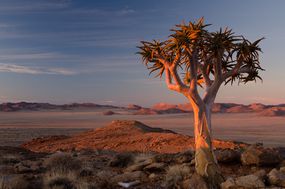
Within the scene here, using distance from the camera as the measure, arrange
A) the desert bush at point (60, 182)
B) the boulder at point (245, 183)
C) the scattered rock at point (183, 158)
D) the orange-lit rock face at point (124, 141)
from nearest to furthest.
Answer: the boulder at point (245, 183) → the desert bush at point (60, 182) → the scattered rock at point (183, 158) → the orange-lit rock face at point (124, 141)

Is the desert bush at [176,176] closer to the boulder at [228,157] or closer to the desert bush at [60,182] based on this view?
the boulder at [228,157]

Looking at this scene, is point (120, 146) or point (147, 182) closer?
point (147, 182)

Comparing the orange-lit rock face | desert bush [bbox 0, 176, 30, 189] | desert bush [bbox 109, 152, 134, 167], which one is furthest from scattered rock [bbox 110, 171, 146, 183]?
the orange-lit rock face

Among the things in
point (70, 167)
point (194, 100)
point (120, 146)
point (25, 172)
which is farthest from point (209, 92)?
point (120, 146)

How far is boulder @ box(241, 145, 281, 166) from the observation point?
16281mm

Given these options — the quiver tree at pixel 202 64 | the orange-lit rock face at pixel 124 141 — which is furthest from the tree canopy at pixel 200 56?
the orange-lit rock face at pixel 124 141

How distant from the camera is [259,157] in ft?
53.5

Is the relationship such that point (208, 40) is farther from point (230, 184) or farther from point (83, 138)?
point (83, 138)

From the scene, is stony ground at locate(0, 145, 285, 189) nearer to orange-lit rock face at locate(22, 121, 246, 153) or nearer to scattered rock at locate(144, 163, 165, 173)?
scattered rock at locate(144, 163, 165, 173)

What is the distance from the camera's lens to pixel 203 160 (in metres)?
14.4

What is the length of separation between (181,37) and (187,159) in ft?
22.2

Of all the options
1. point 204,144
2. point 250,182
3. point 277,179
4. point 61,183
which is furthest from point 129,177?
A: point 277,179

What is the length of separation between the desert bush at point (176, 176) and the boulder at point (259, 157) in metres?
2.87

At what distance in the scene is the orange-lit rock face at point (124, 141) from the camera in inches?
1120
